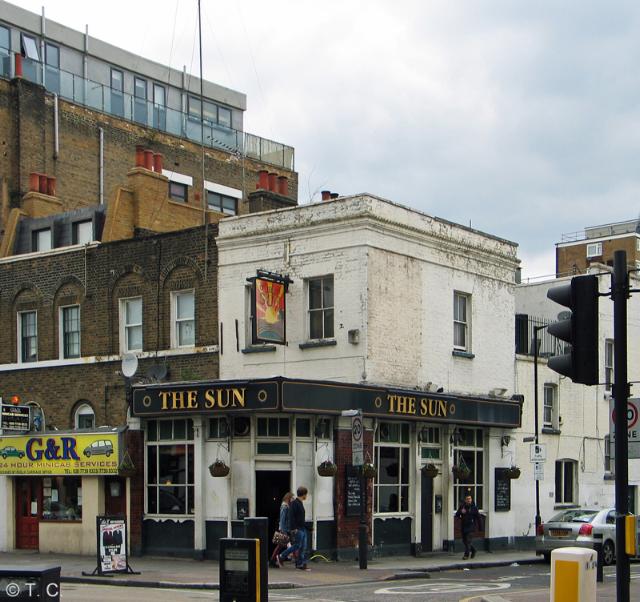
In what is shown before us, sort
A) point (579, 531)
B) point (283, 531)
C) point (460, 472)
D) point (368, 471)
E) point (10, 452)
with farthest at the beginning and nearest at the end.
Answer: point (10, 452), point (460, 472), point (579, 531), point (368, 471), point (283, 531)

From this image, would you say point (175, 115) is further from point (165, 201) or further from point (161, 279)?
point (161, 279)

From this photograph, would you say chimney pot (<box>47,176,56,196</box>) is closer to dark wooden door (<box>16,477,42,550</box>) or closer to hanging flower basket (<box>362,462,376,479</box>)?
dark wooden door (<box>16,477,42,550</box>)

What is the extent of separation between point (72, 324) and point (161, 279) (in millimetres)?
3690

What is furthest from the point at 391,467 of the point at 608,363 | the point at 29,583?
the point at 29,583

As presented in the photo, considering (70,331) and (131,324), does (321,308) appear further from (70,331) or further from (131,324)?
(70,331)

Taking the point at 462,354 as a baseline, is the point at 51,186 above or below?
above

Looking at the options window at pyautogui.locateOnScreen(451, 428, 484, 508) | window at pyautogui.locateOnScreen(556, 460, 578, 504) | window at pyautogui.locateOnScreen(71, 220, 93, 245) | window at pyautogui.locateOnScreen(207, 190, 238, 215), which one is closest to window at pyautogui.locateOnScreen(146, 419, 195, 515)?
window at pyautogui.locateOnScreen(451, 428, 484, 508)

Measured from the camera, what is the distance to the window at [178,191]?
4594 centimetres

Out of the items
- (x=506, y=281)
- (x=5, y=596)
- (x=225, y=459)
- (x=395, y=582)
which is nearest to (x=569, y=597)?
(x=5, y=596)

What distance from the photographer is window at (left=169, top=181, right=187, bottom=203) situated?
151 feet

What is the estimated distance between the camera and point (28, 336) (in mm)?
33969

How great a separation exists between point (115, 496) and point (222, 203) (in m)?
20.3

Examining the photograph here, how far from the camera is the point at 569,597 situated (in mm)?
12281

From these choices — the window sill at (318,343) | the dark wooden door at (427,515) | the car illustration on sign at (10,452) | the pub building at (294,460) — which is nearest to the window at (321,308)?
the window sill at (318,343)
